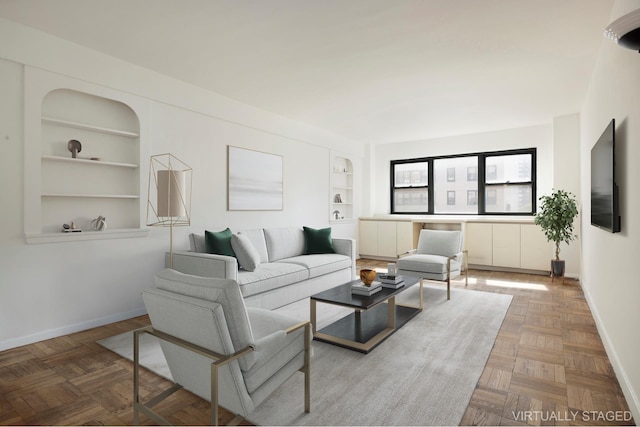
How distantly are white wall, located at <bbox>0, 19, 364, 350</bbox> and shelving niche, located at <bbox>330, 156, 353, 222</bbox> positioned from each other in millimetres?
1806

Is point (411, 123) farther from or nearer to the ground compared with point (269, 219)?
farther from the ground

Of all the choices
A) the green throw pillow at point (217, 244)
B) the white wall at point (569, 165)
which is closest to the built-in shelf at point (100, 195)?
the green throw pillow at point (217, 244)

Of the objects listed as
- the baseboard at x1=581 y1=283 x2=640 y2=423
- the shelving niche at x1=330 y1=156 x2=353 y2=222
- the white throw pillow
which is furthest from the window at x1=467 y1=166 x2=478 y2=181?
the white throw pillow

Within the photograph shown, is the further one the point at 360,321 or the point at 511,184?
the point at 511,184

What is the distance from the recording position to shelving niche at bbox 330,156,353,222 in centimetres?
732

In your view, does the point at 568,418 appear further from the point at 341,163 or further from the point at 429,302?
the point at 341,163

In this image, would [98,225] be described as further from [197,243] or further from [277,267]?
[277,267]

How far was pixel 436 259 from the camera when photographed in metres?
4.73

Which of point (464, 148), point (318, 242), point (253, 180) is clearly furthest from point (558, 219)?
point (253, 180)

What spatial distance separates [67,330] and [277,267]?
215 cm

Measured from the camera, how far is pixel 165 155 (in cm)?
420

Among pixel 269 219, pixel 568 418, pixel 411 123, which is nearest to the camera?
pixel 568 418

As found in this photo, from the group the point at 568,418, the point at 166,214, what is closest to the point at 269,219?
the point at 166,214

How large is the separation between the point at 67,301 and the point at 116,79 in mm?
2275
